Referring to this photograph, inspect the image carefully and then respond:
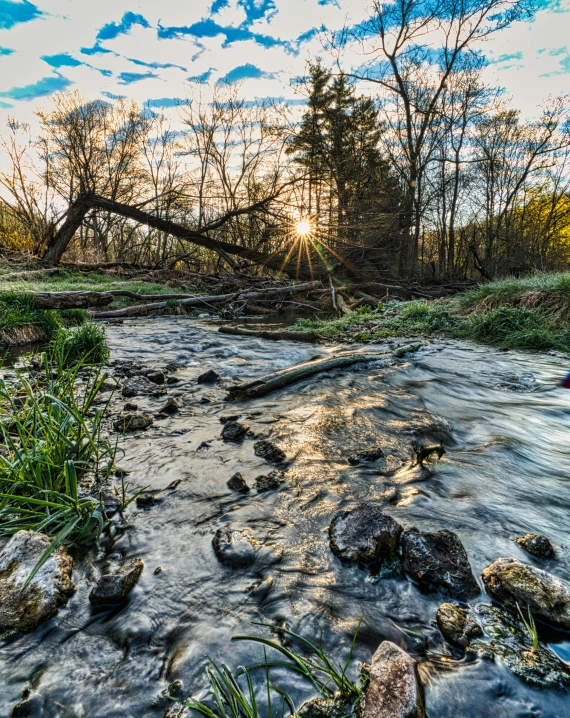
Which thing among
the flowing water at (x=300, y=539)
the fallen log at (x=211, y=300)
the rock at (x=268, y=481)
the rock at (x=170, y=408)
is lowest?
the flowing water at (x=300, y=539)

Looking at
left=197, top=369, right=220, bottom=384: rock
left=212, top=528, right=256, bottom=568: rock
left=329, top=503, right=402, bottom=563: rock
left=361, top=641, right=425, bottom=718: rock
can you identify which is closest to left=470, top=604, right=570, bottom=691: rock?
left=361, top=641, right=425, bottom=718: rock

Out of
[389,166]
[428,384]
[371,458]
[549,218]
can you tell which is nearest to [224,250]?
[389,166]

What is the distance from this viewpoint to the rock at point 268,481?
2295 mm

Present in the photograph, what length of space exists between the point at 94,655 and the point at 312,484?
140 cm

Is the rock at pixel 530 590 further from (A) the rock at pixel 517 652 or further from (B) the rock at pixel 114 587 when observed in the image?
(B) the rock at pixel 114 587

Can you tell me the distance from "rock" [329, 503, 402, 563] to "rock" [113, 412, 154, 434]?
6.56 ft

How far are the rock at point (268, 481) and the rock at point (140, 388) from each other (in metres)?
2.18

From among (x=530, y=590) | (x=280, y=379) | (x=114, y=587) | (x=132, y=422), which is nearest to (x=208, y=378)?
(x=280, y=379)

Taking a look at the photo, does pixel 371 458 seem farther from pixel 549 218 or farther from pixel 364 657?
pixel 549 218

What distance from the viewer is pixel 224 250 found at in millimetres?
16031

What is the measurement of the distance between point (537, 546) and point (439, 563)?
1.78ft

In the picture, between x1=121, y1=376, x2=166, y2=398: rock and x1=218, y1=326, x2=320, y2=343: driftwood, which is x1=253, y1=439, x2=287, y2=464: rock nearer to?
x1=121, y1=376, x2=166, y2=398: rock

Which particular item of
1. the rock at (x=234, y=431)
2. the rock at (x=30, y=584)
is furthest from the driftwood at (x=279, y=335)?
the rock at (x=30, y=584)

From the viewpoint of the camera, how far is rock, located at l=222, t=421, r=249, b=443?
2.99m
